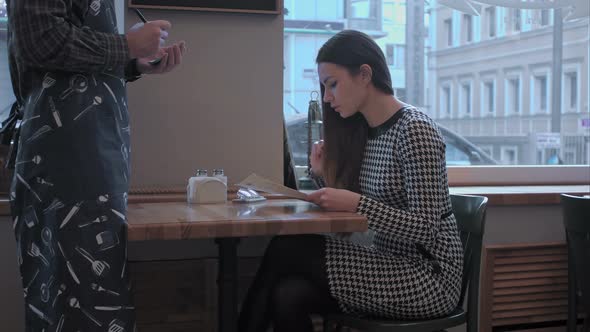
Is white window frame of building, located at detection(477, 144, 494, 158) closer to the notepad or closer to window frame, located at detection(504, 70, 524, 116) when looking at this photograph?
window frame, located at detection(504, 70, 524, 116)

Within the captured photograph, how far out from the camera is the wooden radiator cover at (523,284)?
270 cm

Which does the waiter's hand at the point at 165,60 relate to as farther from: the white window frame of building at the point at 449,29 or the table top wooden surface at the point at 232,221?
the white window frame of building at the point at 449,29

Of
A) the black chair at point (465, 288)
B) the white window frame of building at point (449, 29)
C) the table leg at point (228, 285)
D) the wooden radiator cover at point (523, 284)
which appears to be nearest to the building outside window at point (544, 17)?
the white window frame of building at point (449, 29)

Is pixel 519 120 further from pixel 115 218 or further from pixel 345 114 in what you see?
pixel 115 218

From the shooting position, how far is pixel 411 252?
185 centimetres

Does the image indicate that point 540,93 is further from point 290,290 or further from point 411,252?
point 290,290

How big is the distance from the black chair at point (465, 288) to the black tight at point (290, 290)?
0.24 ft

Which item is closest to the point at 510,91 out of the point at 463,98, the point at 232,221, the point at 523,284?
the point at 463,98

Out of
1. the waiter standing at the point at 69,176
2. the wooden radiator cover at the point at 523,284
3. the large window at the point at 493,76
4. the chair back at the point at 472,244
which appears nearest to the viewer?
the waiter standing at the point at 69,176

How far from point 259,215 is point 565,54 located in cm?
218

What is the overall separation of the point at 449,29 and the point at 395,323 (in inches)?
67.9

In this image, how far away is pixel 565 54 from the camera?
10.7 ft

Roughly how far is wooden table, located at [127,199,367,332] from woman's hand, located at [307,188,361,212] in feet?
0.09

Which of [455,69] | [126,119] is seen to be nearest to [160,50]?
[126,119]
